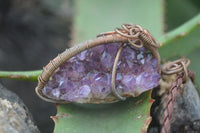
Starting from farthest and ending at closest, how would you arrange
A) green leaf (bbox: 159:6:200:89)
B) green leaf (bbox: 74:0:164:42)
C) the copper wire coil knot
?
green leaf (bbox: 74:0:164:42)
green leaf (bbox: 159:6:200:89)
the copper wire coil knot

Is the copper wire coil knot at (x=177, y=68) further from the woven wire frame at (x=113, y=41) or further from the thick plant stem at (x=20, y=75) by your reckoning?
the thick plant stem at (x=20, y=75)

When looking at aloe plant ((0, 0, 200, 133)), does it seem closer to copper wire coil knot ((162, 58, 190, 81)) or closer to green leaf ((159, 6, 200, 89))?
green leaf ((159, 6, 200, 89))

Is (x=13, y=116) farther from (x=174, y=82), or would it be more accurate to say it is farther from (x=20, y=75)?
(x=174, y=82)

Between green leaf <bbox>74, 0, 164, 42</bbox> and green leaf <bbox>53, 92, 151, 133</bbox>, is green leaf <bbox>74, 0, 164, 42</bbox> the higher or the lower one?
the higher one

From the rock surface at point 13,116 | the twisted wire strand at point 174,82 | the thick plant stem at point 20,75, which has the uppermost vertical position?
the twisted wire strand at point 174,82

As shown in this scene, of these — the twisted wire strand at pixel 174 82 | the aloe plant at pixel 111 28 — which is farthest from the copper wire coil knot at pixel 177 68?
the aloe plant at pixel 111 28

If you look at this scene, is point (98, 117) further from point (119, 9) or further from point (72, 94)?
point (119, 9)

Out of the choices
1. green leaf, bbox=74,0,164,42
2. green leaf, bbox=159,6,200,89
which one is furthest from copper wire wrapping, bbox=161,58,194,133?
green leaf, bbox=74,0,164,42
